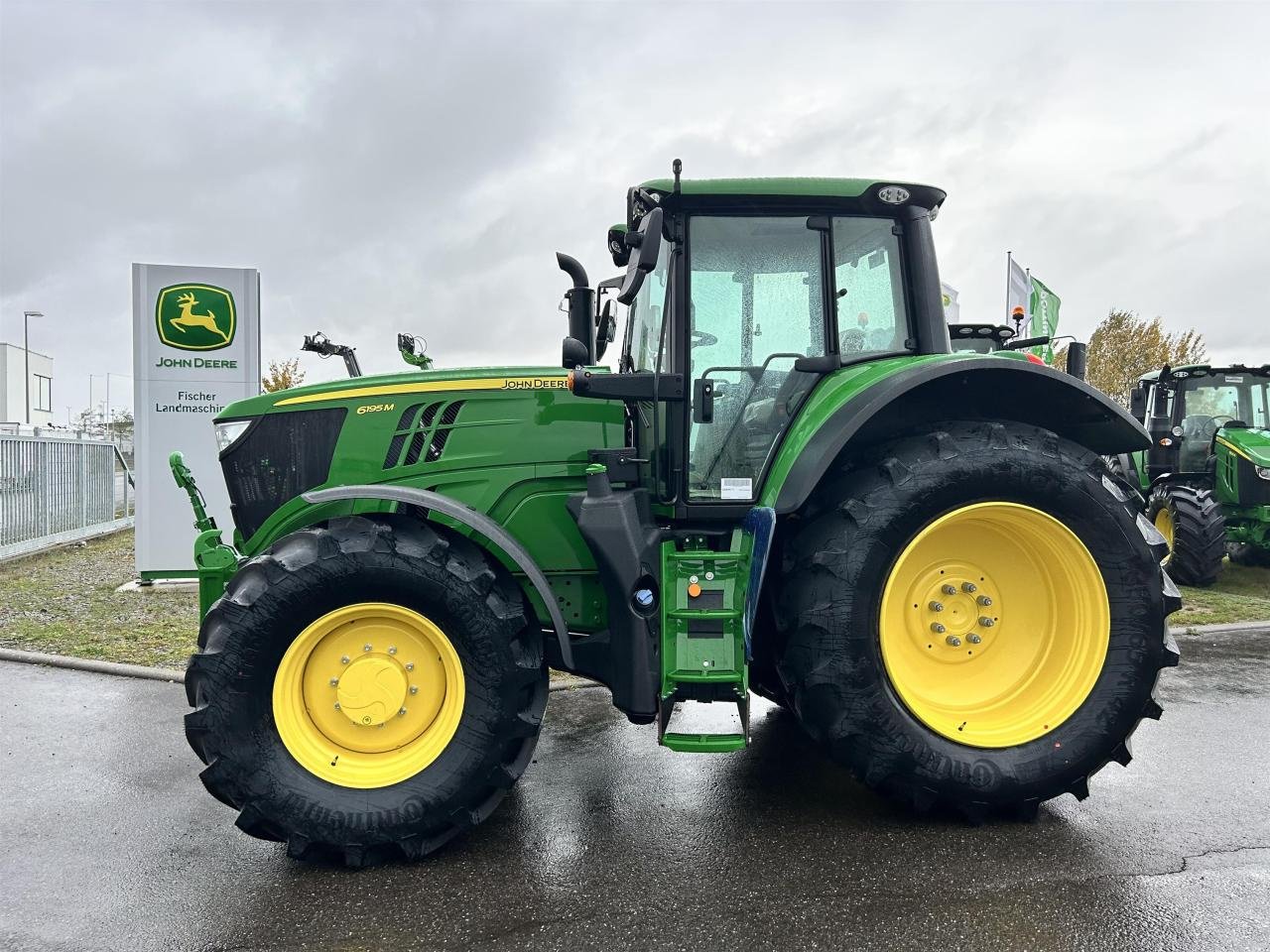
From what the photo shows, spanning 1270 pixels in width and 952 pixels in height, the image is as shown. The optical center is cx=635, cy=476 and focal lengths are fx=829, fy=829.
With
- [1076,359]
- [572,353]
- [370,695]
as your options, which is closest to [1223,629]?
[1076,359]

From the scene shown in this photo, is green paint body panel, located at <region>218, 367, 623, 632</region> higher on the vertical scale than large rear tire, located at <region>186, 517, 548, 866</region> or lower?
higher

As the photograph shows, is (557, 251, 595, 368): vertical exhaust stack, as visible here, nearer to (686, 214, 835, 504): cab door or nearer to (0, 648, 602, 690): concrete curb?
(686, 214, 835, 504): cab door

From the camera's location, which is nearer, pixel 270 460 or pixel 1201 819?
pixel 1201 819

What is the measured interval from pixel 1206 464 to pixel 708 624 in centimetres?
908

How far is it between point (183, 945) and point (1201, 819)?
11.5ft

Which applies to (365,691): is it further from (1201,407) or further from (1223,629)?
(1201,407)

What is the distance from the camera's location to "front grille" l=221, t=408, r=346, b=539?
3369 mm

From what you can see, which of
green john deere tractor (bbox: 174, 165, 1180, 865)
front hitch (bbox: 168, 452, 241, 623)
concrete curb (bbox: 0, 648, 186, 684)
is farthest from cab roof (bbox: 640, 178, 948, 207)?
concrete curb (bbox: 0, 648, 186, 684)

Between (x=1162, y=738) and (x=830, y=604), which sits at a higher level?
(x=830, y=604)

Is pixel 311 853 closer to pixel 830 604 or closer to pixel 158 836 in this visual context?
pixel 158 836

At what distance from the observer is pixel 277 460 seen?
3.43m

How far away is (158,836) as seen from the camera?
3023mm

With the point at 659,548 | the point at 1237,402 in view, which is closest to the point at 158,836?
the point at 659,548

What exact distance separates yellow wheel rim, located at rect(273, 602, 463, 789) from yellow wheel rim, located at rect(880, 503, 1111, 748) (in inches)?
65.0
